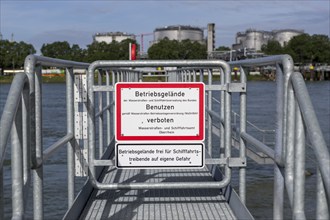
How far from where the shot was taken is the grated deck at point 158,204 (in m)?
4.03

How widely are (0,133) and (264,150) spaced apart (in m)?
1.81

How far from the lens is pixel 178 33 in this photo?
16075 centimetres

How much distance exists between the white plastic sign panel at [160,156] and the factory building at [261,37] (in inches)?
6541

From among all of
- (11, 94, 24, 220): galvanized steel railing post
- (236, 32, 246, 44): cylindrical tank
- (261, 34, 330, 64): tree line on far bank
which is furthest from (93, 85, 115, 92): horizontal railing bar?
(236, 32, 246, 44): cylindrical tank

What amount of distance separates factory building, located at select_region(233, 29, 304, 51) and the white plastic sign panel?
16614cm

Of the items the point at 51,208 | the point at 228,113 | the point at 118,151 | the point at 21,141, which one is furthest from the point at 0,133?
the point at 51,208

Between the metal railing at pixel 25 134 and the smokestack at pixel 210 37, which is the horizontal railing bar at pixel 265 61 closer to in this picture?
the metal railing at pixel 25 134

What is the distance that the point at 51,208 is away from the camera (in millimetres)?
11266

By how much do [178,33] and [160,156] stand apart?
15857 centimetres

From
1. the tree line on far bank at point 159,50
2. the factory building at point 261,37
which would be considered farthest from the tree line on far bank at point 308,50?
the factory building at point 261,37

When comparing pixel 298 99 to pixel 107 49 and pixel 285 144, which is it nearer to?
pixel 285 144

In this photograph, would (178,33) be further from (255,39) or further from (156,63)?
(156,63)

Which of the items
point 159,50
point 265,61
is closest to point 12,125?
point 265,61

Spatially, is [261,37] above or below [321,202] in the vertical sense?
above
